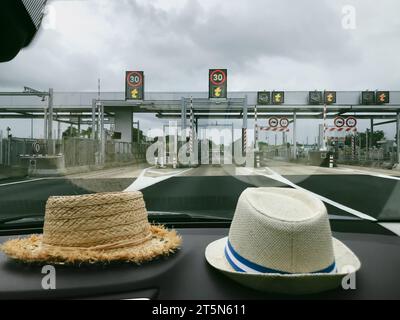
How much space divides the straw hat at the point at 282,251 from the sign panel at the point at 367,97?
3.16m

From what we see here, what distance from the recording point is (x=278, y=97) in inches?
197

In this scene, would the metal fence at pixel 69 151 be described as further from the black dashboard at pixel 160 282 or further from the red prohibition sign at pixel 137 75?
the black dashboard at pixel 160 282

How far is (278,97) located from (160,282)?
343 cm

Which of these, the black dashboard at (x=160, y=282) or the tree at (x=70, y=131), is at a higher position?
the tree at (x=70, y=131)

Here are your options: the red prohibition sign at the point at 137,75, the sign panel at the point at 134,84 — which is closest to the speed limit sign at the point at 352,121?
the sign panel at the point at 134,84

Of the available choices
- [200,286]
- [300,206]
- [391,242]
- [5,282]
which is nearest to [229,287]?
[200,286]

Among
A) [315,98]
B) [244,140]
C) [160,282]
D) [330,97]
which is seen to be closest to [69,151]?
[244,140]

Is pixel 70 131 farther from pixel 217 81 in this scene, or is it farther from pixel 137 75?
pixel 137 75

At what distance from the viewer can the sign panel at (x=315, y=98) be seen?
508cm

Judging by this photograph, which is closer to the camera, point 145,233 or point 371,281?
point 371,281

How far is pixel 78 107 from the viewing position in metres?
4.99

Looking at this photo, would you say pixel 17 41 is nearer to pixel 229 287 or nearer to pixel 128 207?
pixel 128 207

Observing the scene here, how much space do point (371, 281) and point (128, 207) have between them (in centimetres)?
137

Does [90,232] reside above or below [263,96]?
below
